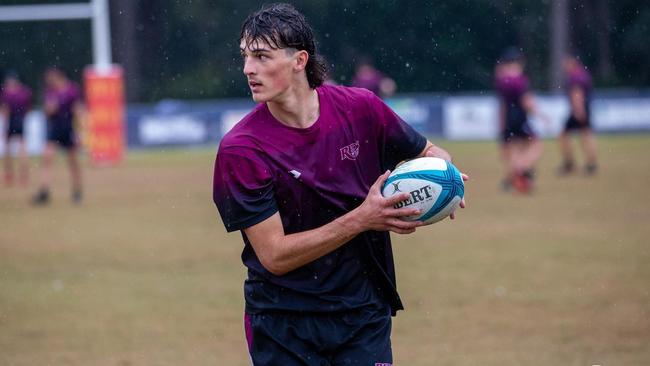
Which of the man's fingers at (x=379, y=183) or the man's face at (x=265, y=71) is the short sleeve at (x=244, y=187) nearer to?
the man's face at (x=265, y=71)

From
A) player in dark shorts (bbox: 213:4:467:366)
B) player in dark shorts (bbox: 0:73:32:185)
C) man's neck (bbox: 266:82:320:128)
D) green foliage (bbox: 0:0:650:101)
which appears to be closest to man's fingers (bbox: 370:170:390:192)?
player in dark shorts (bbox: 213:4:467:366)

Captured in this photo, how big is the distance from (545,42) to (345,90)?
35182mm

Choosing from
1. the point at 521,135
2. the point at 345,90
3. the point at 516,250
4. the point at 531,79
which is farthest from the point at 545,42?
the point at 345,90

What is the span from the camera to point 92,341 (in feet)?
26.2

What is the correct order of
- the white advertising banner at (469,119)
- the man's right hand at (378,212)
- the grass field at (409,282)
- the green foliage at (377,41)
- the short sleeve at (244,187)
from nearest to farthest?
the man's right hand at (378,212), the short sleeve at (244,187), the grass field at (409,282), the white advertising banner at (469,119), the green foliage at (377,41)

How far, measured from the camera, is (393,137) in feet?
15.2

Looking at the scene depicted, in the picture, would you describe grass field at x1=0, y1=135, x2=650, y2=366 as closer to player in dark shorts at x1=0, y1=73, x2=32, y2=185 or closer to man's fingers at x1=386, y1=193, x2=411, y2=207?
man's fingers at x1=386, y1=193, x2=411, y2=207

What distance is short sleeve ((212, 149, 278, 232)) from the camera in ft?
13.7

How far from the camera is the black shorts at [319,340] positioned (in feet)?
14.0

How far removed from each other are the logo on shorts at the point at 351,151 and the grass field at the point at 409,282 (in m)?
3.12

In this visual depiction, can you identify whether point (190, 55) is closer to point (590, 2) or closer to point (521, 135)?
point (590, 2)

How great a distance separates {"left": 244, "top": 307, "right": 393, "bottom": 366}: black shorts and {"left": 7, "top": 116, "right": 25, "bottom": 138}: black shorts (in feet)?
58.0

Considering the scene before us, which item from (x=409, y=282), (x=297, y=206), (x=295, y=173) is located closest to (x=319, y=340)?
(x=297, y=206)

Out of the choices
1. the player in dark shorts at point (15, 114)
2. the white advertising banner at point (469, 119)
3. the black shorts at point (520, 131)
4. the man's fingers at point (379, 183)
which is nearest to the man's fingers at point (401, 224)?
the man's fingers at point (379, 183)
